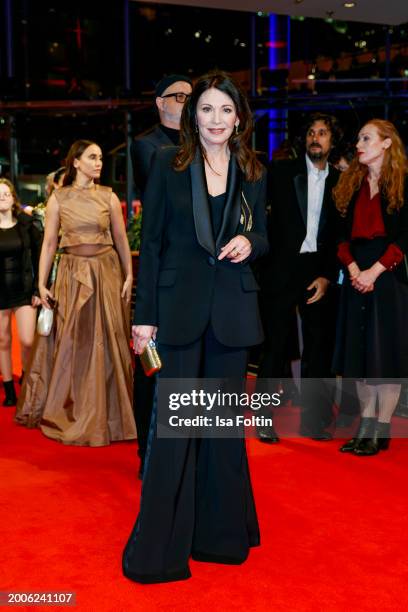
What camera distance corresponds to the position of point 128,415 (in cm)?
493

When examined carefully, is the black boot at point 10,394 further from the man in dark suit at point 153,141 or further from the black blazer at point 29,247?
the man in dark suit at point 153,141

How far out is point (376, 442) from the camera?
4.62m

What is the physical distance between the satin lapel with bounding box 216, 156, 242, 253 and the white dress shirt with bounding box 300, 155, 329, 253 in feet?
6.46

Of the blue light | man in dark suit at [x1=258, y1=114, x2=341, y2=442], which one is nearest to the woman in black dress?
man in dark suit at [x1=258, y1=114, x2=341, y2=442]

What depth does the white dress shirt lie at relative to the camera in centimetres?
482

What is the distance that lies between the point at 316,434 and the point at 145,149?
2069 mm

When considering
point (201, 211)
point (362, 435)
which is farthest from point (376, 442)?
point (201, 211)

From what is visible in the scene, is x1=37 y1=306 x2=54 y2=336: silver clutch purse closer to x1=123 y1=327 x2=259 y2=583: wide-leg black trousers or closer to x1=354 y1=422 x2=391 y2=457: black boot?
x1=354 y1=422 x2=391 y2=457: black boot

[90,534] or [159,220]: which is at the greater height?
[159,220]

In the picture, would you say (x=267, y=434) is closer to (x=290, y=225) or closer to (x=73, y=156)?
(x=290, y=225)

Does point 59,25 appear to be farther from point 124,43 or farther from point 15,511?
point 15,511

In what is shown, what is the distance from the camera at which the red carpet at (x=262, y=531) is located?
2.86 meters

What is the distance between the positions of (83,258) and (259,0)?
10.8 feet

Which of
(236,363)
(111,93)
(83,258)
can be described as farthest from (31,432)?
(111,93)
